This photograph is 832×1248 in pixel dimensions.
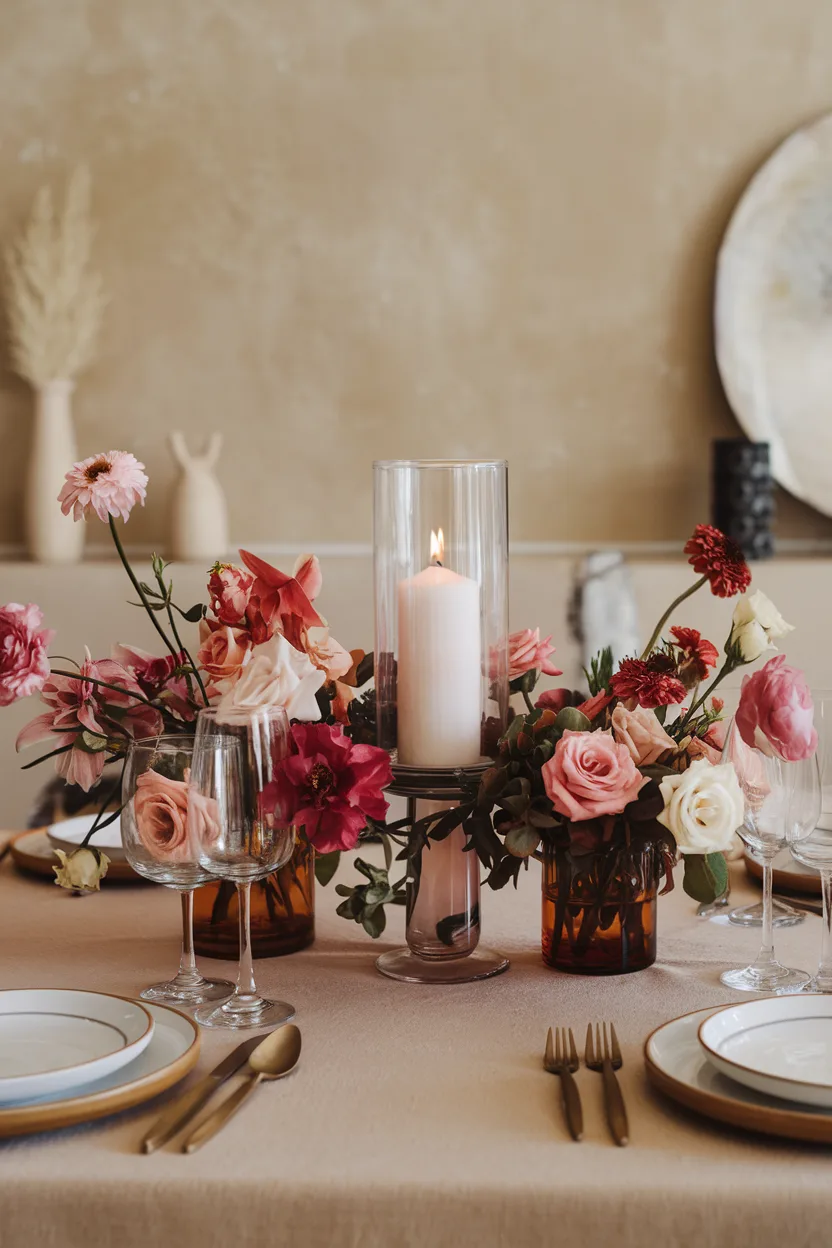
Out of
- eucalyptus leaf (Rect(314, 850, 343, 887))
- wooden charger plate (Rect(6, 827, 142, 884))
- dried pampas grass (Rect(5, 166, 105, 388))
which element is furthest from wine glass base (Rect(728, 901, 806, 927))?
dried pampas grass (Rect(5, 166, 105, 388))

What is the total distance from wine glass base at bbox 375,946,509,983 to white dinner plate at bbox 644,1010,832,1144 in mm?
223

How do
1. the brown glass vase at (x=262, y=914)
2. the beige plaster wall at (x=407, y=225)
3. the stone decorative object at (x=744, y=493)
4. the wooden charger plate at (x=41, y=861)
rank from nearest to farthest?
the brown glass vase at (x=262, y=914) → the wooden charger plate at (x=41, y=861) → the stone decorative object at (x=744, y=493) → the beige plaster wall at (x=407, y=225)

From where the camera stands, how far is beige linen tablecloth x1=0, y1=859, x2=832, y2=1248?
69 cm

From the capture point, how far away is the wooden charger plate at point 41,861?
54.5 inches

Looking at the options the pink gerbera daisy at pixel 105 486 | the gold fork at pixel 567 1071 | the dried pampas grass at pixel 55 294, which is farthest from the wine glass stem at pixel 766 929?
the dried pampas grass at pixel 55 294

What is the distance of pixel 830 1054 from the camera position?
846 millimetres

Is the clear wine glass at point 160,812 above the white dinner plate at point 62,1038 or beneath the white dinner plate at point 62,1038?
above

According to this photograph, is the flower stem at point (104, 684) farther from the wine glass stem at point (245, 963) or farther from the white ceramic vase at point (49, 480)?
the white ceramic vase at point (49, 480)

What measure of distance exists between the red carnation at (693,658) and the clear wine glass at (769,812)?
0.24 ft

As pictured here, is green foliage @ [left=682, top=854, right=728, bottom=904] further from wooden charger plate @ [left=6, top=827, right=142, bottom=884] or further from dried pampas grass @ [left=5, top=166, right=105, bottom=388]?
dried pampas grass @ [left=5, top=166, right=105, bottom=388]

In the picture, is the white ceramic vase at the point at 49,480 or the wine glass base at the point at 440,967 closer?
the wine glass base at the point at 440,967

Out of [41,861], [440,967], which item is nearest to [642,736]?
[440,967]

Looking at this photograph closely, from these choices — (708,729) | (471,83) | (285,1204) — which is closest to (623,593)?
(471,83)

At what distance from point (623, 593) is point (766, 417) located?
497mm
